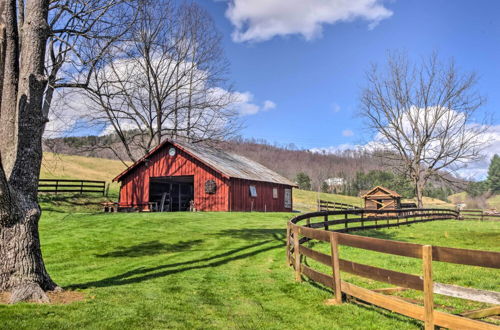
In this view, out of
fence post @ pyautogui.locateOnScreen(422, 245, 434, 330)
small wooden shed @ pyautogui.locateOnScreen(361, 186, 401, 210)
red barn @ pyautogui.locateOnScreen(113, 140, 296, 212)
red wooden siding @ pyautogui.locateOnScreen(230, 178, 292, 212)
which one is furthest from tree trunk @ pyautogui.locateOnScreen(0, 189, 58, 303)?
small wooden shed @ pyautogui.locateOnScreen(361, 186, 401, 210)

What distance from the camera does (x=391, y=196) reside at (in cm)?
3500

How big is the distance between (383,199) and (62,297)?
33928mm

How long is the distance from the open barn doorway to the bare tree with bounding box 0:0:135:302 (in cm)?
2424

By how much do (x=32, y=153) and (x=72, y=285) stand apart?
9.75 feet

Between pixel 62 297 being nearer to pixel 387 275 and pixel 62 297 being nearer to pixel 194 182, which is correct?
pixel 387 275

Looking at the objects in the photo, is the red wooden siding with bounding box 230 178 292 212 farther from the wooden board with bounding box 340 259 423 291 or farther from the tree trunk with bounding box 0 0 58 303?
the wooden board with bounding box 340 259 423 291

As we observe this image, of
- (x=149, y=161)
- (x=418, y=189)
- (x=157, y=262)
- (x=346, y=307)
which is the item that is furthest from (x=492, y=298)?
(x=418, y=189)

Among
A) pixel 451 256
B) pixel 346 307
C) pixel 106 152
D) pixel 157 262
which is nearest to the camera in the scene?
pixel 451 256

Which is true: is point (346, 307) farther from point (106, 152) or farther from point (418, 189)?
point (106, 152)

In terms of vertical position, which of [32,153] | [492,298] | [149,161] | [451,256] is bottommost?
[492,298]

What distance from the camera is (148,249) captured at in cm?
1318

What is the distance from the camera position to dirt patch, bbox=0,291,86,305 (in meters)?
6.24

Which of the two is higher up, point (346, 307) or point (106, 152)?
point (106, 152)

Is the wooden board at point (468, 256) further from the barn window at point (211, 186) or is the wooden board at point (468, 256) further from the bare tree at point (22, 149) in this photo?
the barn window at point (211, 186)
